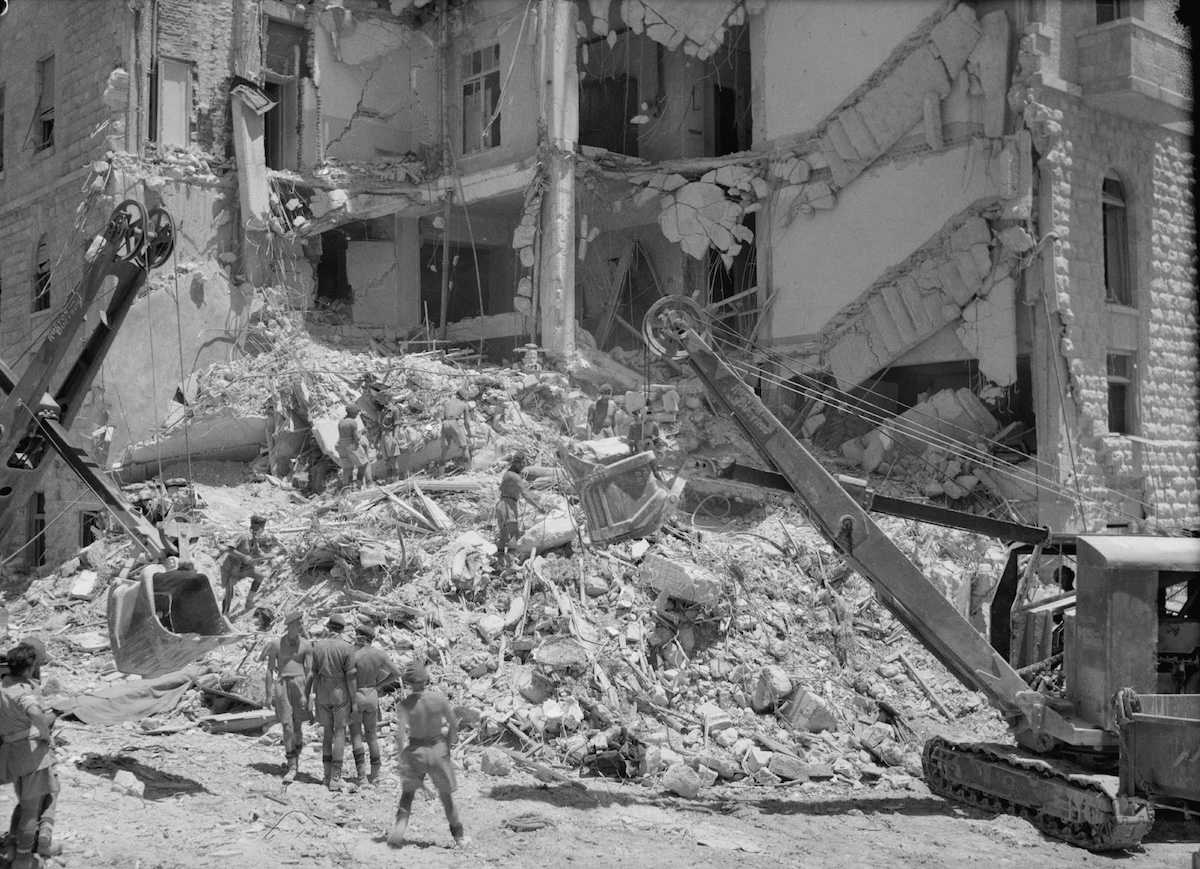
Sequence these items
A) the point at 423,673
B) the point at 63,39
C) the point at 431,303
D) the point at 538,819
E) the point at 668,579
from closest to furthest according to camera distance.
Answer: the point at 423,673 < the point at 538,819 < the point at 668,579 < the point at 63,39 < the point at 431,303

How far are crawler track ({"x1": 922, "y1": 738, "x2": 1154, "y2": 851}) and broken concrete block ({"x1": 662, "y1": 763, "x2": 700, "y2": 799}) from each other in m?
2.35

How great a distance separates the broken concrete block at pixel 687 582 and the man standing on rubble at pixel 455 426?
4848mm

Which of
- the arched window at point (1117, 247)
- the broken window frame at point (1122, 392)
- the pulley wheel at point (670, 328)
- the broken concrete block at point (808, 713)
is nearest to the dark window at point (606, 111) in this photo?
the arched window at point (1117, 247)

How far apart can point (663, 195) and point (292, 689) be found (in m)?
14.3

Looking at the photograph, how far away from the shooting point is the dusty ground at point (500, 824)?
8.38 metres

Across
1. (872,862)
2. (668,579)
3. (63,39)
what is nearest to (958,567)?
(668,579)

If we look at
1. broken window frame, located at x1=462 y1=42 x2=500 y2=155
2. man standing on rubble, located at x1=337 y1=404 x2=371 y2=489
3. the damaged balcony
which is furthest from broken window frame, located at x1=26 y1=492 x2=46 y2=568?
the damaged balcony

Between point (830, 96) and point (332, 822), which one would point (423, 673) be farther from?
point (830, 96)

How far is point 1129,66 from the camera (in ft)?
57.4

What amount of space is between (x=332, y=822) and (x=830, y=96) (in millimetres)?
15214

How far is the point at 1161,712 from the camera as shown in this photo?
8914 mm

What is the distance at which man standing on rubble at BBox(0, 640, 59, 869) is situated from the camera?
7105 millimetres

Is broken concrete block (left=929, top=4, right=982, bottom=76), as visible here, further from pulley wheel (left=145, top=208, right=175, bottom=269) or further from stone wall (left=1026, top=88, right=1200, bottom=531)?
pulley wheel (left=145, top=208, right=175, bottom=269)

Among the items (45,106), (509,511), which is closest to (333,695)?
(509,511)
